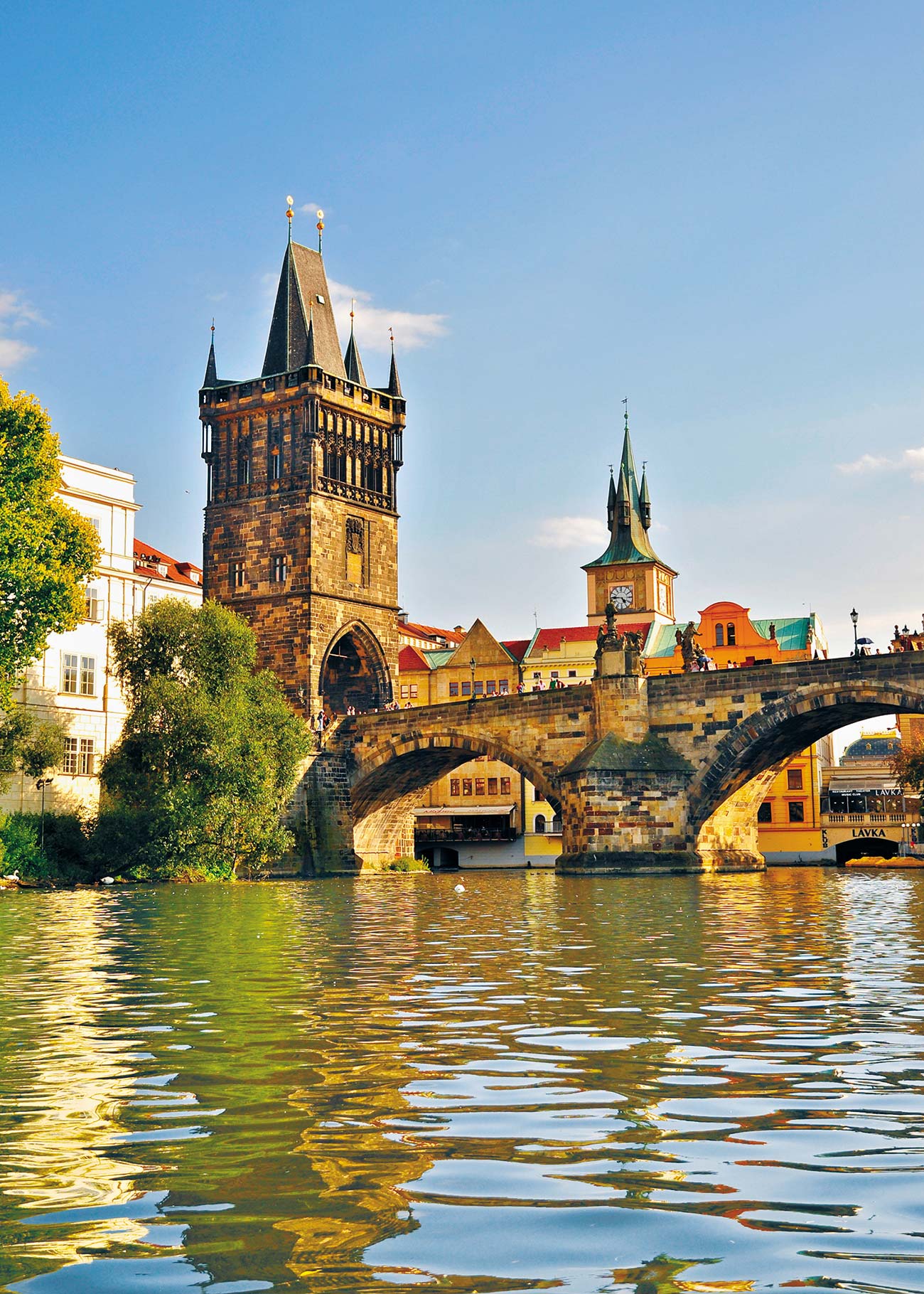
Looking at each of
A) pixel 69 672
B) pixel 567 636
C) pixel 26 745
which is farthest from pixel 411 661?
pixel 26 745

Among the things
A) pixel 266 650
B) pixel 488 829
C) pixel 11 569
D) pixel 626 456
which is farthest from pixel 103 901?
pixel 626 456

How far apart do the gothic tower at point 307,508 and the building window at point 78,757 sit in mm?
13942

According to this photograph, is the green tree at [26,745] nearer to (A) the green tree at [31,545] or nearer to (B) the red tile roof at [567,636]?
(A) the green tree at [31,545]

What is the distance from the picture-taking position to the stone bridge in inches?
1826

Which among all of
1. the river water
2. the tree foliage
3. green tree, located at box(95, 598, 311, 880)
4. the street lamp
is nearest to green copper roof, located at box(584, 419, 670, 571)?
the tree foliage

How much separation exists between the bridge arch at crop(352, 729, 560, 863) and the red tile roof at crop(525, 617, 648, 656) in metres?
19.8

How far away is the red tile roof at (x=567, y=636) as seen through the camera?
8588 centimetres

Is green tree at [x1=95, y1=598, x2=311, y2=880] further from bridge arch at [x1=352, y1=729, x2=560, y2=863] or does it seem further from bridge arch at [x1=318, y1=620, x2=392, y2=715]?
bridge arch at [x1=318, y1=620, x2=392, y2=715]

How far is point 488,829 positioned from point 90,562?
148 ft

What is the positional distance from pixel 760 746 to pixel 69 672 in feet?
77.0

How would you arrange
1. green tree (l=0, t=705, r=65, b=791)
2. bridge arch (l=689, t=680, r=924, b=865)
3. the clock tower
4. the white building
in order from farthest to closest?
the clock tower
the white building
bridge arch (l=689, t=680, r=924, b=865)
green tree (l=0, t=705, r=65, b=791)

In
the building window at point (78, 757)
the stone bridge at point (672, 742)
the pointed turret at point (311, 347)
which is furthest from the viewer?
the pointed turret at point (311, 347)

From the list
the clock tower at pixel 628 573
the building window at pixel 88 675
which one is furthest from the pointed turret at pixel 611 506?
the building window at pixel 88 675

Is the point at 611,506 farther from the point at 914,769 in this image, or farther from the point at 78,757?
the point at 78,757
